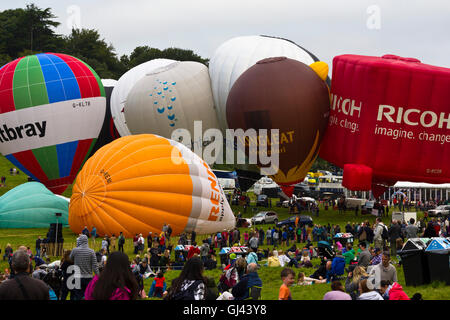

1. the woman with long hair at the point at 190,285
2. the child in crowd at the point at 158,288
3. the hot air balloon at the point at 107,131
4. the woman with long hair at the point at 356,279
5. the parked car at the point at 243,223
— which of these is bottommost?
the parked car at the point at 243,223

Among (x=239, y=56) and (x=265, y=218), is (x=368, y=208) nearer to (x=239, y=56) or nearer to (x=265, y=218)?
(x=265, y=218)

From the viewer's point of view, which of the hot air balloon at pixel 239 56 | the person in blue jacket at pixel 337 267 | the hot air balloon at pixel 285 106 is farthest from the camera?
the hot air balloon at pixel 239 56

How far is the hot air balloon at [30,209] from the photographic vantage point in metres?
30.5

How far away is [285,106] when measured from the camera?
28.0 m

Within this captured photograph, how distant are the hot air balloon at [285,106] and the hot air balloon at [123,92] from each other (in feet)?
37.7

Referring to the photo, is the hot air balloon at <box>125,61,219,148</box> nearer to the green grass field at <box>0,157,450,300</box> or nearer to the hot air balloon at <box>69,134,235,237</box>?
the green grass field at <box>0,157,450,300</box>

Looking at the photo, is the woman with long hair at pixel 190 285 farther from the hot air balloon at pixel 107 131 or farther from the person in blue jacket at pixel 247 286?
the hot air balloon at pixel 107 131

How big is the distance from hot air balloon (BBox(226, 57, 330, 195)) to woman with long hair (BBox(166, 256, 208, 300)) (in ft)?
70.3

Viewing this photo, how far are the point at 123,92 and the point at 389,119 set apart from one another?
1811 centimetres

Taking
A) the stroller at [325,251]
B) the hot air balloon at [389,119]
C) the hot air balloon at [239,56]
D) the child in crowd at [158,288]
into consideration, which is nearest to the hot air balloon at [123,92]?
the hot air balloon at [239,56]

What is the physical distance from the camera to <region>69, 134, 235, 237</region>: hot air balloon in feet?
82.6

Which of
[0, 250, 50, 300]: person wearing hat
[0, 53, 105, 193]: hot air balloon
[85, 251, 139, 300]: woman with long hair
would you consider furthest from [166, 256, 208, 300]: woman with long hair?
[0, 53, 105, 193]: hot air balloon

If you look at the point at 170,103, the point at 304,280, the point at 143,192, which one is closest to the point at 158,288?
the point at 304,280
